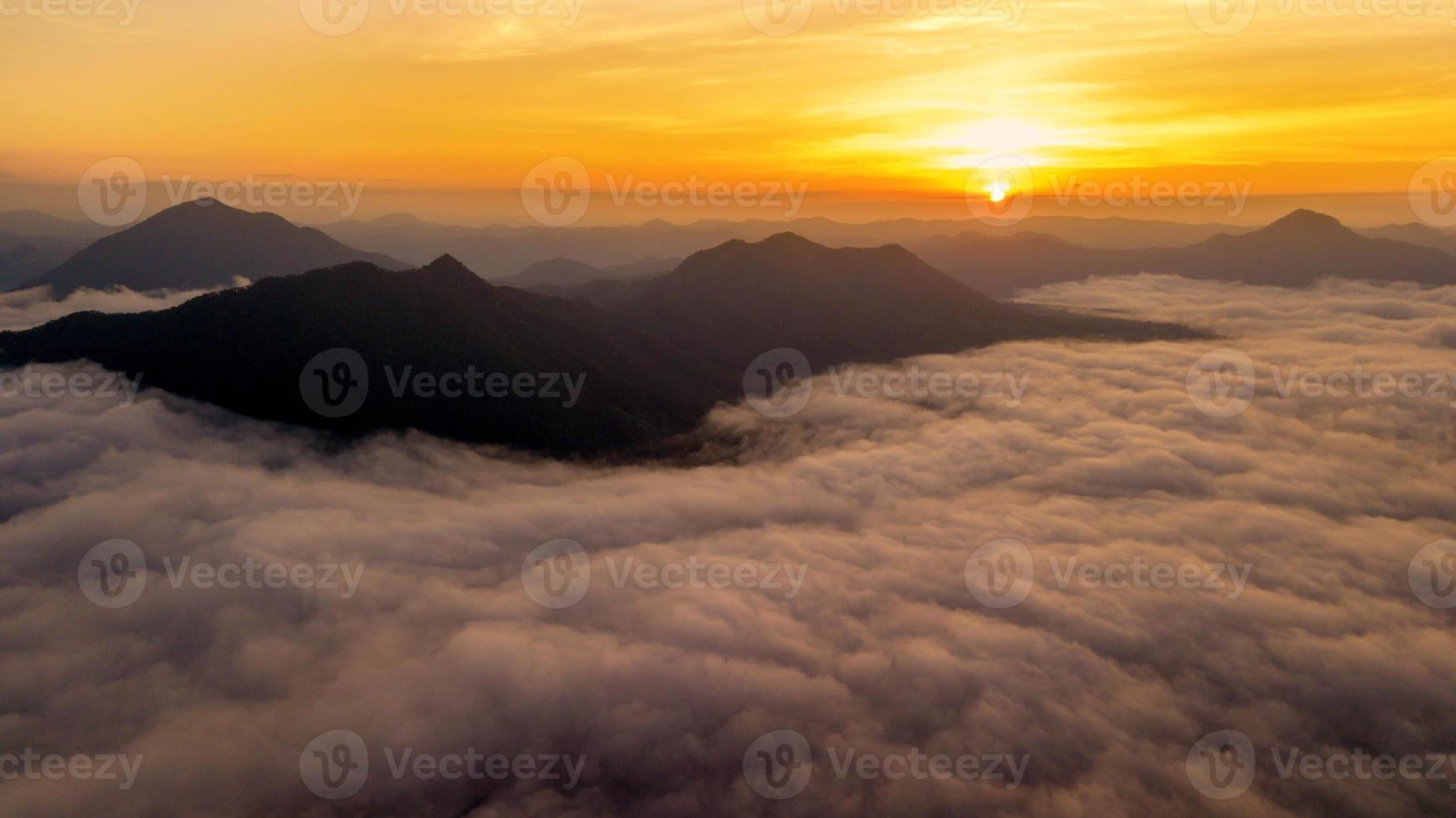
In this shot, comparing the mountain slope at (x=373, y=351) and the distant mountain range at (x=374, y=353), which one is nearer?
the mountain slope at (x=373, y=351)

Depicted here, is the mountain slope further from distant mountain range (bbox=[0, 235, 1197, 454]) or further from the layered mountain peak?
the layered mountain peak

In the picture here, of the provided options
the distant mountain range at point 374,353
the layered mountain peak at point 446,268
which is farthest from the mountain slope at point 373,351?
the layered mountain peak at point 446,268

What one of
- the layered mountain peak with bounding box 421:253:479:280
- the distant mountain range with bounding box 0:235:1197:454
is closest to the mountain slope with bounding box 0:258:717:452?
the distant mountain range with bounding box 0:235:1197:454

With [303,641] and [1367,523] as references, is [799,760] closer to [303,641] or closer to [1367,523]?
[303,641]

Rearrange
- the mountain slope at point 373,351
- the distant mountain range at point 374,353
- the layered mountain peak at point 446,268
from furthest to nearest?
1. the layered mountain peak at point 446,268
2. the distant mountain range at point 374,353
3. the mountain slope at point 373,351

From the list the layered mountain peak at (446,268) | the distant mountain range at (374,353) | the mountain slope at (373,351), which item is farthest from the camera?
the layered mountain peak at (446,268)

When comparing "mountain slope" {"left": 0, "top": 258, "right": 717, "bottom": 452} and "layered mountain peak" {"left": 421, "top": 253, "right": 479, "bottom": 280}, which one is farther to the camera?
"layered mountain peak" {"left": 421, "top": 253, "right": 479, "bottom": 280}

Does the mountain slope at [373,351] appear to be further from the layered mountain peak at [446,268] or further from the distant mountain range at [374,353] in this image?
the layered mountain peak at [446,268]

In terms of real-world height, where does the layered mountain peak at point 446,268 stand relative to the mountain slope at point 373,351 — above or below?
above

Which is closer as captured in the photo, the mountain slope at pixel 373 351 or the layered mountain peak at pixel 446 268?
the mountain slope at pixel 373 351

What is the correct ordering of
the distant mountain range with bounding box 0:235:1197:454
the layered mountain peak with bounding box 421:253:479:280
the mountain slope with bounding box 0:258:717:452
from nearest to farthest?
the mountain slope with bounding box 0:258:717:452 → the distant mountain range with bounding box 0:235:1197:454 → the layered mountain peak with bounding box 421:253:479:280


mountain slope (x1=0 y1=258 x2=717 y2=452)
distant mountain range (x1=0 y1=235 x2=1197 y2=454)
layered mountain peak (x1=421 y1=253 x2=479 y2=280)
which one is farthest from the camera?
layered mountain peak (x1=421 y1=253 x2=479 y2=280)
